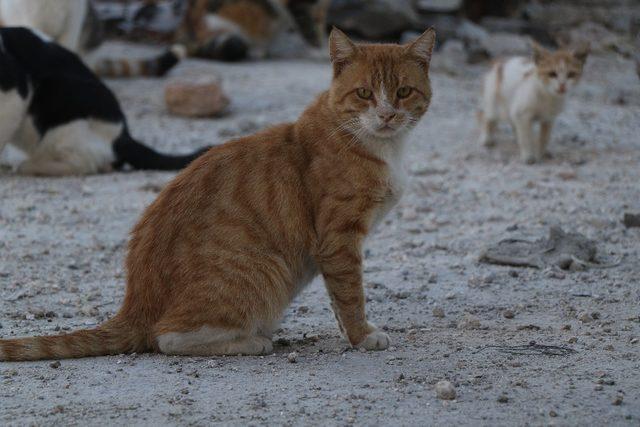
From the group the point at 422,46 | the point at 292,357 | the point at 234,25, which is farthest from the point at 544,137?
the point at 234,25

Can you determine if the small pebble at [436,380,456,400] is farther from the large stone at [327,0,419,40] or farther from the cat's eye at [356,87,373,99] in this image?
the large stone at [327,0,419,40]

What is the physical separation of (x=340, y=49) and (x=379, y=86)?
0.28 m

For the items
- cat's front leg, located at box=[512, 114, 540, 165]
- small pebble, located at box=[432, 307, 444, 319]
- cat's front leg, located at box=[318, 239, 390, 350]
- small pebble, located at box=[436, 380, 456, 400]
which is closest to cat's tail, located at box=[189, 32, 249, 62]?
cat's front leg, located at box=[512, 114, 540, 165]

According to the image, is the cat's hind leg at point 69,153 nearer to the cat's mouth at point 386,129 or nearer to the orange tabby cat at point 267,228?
the orange tabby cat at point 267,228

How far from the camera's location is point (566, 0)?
18609 millimetres

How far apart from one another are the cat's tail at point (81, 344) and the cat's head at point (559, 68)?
20.6 ft

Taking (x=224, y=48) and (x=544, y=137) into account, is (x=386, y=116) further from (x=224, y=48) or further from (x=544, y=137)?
(x=224, y=48)

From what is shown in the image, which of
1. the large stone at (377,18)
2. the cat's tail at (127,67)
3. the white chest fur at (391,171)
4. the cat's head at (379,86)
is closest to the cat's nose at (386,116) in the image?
the cat's head at (379,86)

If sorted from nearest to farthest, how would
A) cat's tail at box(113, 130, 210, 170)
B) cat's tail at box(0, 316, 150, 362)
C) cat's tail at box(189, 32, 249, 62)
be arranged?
cat's tail at box(0, 316, 150, 362) → cat's tail at box(113, 130, 210, 170) → cat's tail at box(189, 32, 249, 62)

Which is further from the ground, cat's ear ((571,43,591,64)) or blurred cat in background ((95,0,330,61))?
cat's ear ((571,43,591,64))

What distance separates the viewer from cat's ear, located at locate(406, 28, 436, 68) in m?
4.62

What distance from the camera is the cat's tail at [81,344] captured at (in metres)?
4.14

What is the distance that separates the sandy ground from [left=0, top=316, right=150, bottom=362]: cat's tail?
59 millimetres

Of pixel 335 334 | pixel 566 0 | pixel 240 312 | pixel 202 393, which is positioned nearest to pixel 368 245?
pixel 335 334
